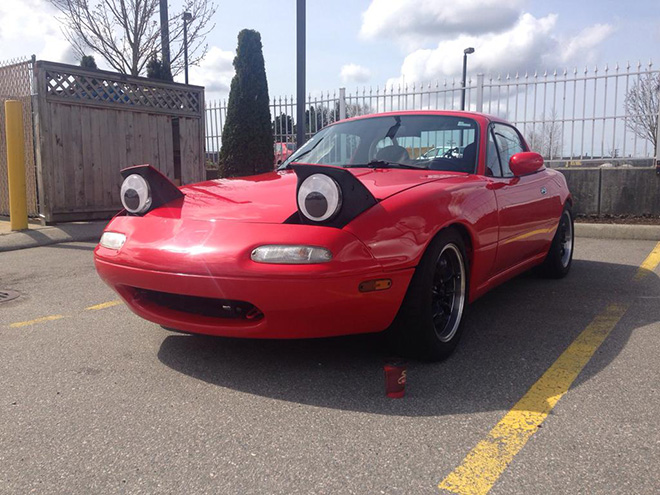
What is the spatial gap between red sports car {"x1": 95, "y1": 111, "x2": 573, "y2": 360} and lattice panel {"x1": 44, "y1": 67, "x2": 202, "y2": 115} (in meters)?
6.06

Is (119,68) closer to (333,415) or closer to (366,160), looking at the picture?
(366,160)

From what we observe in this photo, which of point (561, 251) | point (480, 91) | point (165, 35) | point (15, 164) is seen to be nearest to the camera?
point (561, 251)

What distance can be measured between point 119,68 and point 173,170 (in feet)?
21.3

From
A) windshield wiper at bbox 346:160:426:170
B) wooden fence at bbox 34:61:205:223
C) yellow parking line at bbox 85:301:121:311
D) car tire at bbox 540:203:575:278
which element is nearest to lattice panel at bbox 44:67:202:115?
wooden fence at bbox 34:61:205:223

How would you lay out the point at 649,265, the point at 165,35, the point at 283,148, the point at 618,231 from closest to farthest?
the point at 649,265 < the point at 618,231 < the point at 283,148 < the point at 165,35

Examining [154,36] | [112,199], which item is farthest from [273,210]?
[154,36]

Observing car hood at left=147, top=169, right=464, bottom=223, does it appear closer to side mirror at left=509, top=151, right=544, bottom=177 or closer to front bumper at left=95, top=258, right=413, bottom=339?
front bumper at left=95, top=258, right=413, bottom=339

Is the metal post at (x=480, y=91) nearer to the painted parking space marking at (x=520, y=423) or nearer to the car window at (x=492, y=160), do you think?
the car window at (x=492, y=160)

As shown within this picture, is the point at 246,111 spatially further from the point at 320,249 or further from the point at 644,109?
the point at 320,249

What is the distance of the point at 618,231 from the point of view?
773 centimetres

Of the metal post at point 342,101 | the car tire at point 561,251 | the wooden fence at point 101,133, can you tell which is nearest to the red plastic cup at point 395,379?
the car tire at point 561,251

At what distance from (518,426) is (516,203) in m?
1.83

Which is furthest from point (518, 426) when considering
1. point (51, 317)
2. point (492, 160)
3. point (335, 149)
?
point (51, 317)

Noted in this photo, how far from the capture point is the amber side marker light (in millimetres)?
2471
